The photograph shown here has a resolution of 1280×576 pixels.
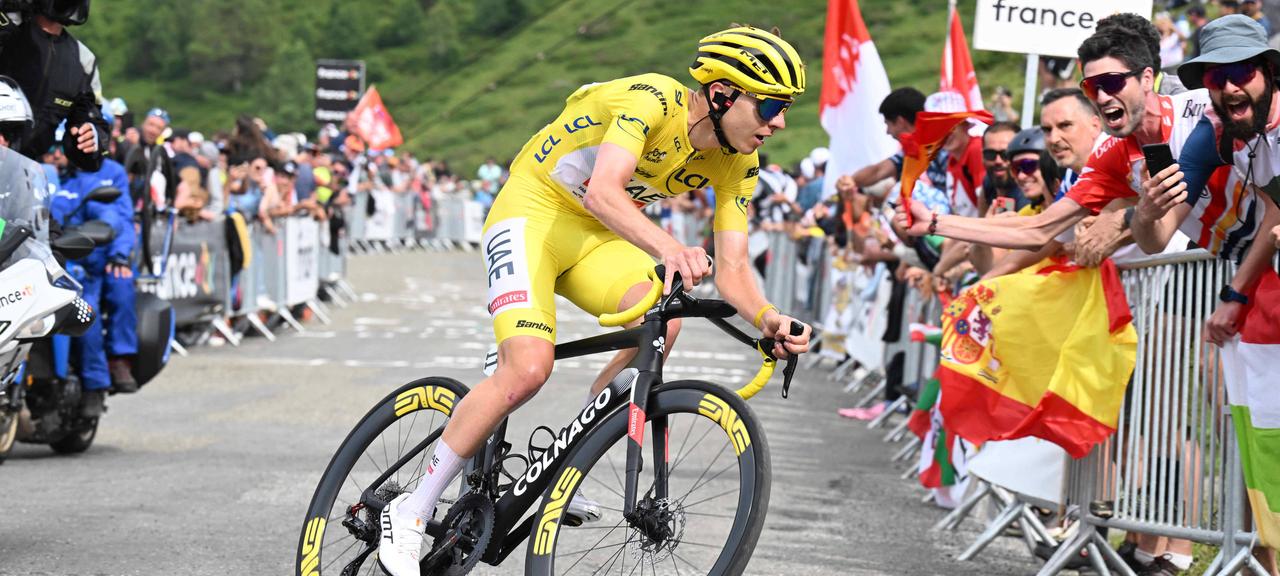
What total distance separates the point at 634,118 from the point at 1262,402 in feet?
8.09

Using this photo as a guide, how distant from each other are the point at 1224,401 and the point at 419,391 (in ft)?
9.81

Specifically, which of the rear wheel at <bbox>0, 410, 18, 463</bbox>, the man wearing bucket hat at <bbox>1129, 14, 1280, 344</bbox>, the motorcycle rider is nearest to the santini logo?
the man wearing bucket hat at <bbox>1129, 14, 1280, 344</bbox>

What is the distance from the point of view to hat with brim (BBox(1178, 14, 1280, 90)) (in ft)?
18.6

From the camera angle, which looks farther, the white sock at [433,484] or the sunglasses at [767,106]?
the white sock at [433,484]

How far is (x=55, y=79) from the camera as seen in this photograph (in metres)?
8.70

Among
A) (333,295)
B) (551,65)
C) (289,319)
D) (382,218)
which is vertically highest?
(551,65)

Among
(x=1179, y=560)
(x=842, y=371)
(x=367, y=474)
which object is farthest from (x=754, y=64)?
(x=842, y=371)

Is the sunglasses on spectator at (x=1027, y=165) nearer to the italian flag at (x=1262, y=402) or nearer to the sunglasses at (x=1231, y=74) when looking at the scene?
the italian flag at (x=1262, y=402)

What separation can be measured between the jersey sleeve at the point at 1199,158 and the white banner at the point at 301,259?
1566 centimetres

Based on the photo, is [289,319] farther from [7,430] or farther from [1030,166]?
[1030,166]

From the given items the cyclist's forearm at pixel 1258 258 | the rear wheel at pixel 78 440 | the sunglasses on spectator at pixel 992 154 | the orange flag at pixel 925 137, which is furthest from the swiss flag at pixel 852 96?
the cyclist's forearm at pixel 1258 258

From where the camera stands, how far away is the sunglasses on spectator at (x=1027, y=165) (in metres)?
8.55

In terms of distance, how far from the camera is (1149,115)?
6.35 m

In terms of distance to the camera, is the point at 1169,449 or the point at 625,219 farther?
the point at 1169,449
